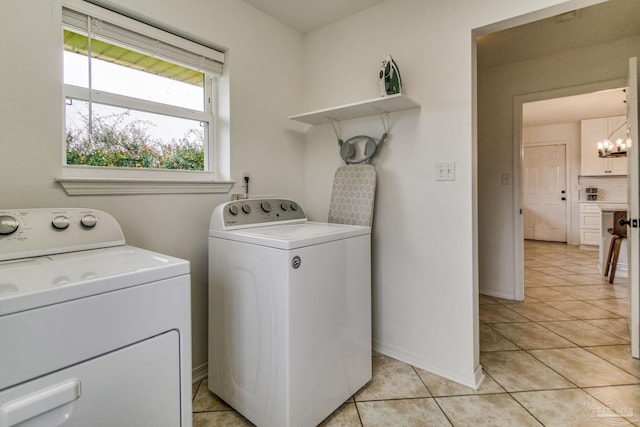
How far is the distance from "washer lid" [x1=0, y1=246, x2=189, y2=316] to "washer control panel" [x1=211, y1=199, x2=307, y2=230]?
19.7 inches

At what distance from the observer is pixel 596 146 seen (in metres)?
5.83

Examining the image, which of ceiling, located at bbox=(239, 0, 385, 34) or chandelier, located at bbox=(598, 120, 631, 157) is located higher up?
ceiling, located at bbox=(239, 0, 385, 34)

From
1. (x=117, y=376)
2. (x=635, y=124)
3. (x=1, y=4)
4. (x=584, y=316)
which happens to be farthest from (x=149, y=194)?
(x=584, y=316)

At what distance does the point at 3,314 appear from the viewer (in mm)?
659

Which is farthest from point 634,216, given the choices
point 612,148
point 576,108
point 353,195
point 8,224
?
point 612,148

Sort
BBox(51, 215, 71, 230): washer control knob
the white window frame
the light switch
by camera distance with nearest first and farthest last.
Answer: BBox(51, 215, 71, 230): washer control knob → the white window frame → the light switch

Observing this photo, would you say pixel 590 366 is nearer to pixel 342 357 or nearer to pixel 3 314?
pixel 342 357

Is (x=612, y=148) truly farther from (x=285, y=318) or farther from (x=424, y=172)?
(x=285, y=318)

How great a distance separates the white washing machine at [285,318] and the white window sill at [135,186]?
0.29 metres

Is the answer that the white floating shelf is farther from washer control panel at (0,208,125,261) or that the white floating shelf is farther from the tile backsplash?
the tile backsplash

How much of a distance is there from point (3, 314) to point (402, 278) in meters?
1.86

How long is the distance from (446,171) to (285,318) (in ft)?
4.05

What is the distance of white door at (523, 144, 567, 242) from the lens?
21.0 feet

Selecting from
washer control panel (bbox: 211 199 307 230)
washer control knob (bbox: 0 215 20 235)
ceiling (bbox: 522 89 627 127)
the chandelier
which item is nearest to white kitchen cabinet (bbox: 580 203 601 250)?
the chandelier
